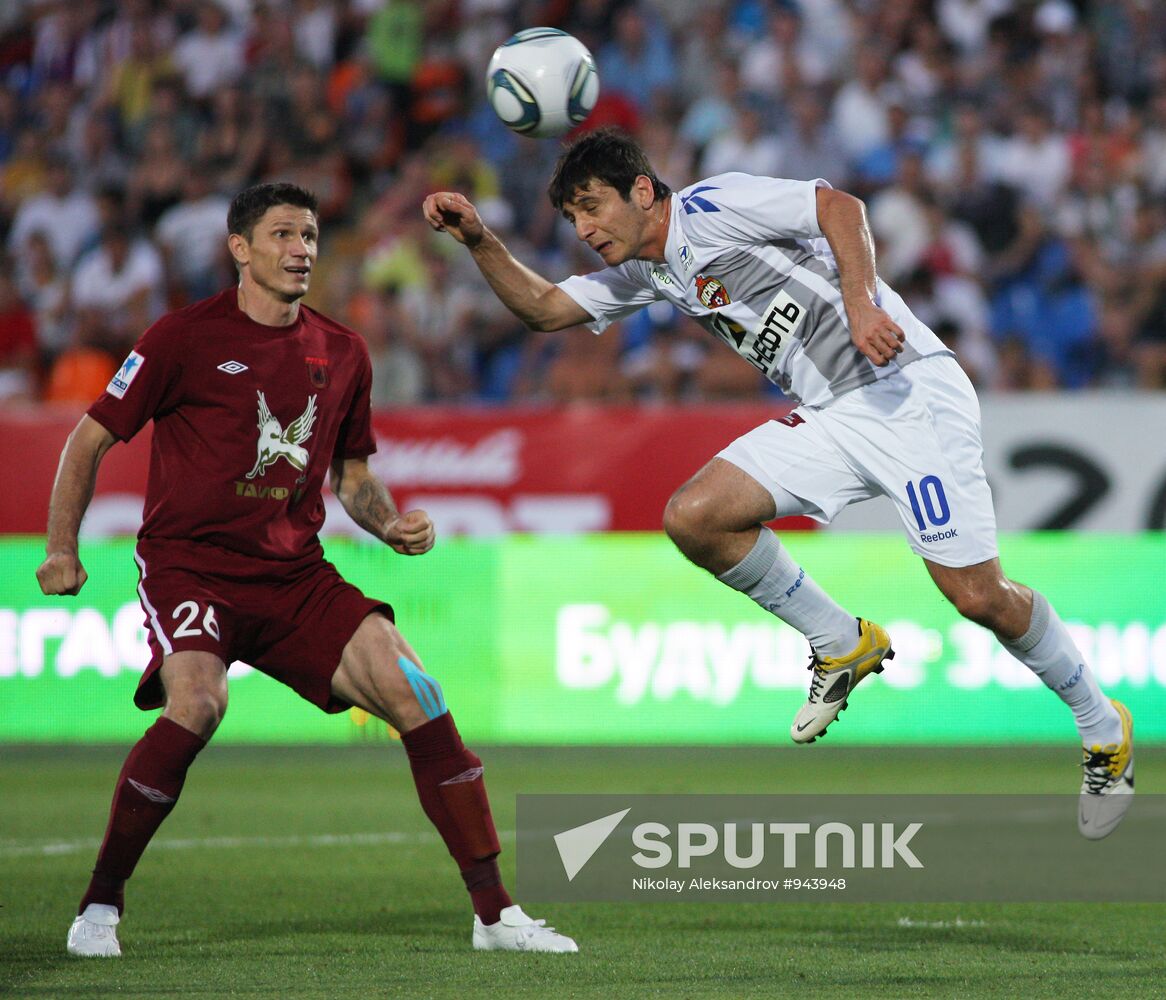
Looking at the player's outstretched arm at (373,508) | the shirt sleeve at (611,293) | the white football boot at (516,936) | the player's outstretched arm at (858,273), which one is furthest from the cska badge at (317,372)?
the white football boot at (516,936)

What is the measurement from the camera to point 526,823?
351 inches

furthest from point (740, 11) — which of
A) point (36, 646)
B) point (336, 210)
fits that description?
point (36, 646)

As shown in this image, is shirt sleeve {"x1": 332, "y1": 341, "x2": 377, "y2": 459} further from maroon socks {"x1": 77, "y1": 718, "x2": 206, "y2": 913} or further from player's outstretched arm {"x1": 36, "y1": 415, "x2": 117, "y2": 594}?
maroon socks {"x1": 77, "y1": 718, "x2": 206, "y2": 913}

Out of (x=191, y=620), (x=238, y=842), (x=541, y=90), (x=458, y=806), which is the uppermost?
(x=541, y=90)

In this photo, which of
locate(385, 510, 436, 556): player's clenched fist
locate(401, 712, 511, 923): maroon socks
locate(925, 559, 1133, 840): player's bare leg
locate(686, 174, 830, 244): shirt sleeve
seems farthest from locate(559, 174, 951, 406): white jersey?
locate(401, 712, 511, 923): maroon socks

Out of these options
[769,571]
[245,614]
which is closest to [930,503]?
[769,571]

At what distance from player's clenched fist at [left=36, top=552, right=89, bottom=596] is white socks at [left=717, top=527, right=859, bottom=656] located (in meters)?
2.13

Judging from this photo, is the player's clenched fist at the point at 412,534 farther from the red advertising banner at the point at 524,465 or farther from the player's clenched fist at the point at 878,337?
the red advertising banner at the point at 524,465

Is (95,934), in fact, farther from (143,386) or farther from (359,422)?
(359,422)

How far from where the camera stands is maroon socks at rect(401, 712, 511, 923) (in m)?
6.21

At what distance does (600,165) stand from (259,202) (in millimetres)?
1162

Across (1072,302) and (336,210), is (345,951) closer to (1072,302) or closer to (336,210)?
(1072,302)

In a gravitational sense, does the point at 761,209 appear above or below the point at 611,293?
above

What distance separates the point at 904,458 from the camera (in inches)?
249
